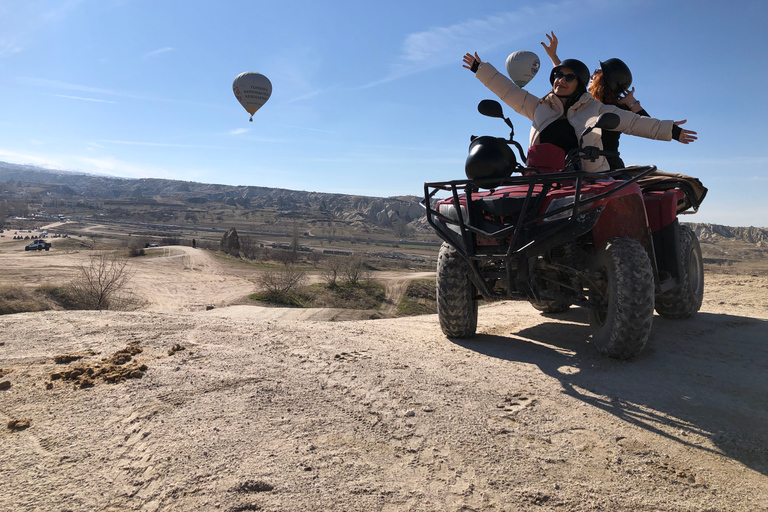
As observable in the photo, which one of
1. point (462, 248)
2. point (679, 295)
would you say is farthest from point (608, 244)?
point (679, 295)

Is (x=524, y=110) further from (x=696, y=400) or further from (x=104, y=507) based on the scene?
(x=104, y=507)

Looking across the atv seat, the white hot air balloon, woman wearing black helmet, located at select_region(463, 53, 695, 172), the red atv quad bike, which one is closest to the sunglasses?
woman wearing black helmet, located at select_region(463, 53, 695, 172)

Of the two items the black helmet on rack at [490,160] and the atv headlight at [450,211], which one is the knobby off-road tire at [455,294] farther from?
the black helmet on rack at [490,160]

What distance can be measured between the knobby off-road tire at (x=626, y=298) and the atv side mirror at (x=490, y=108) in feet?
6.60

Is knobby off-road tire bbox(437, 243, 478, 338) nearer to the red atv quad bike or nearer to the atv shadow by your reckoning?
the red atv quad bike

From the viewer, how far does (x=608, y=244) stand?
4668 millimetres

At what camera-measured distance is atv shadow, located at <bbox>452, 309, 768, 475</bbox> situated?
325 cm

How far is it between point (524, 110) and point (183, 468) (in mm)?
5734

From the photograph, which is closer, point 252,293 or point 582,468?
point 582,468

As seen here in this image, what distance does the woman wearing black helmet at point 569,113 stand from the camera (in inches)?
214

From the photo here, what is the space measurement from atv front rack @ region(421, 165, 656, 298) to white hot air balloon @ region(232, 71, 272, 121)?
35573mm

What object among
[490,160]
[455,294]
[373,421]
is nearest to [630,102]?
[490,160]

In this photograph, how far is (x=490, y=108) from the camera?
560 cm

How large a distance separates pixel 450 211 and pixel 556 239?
124 centimetres
